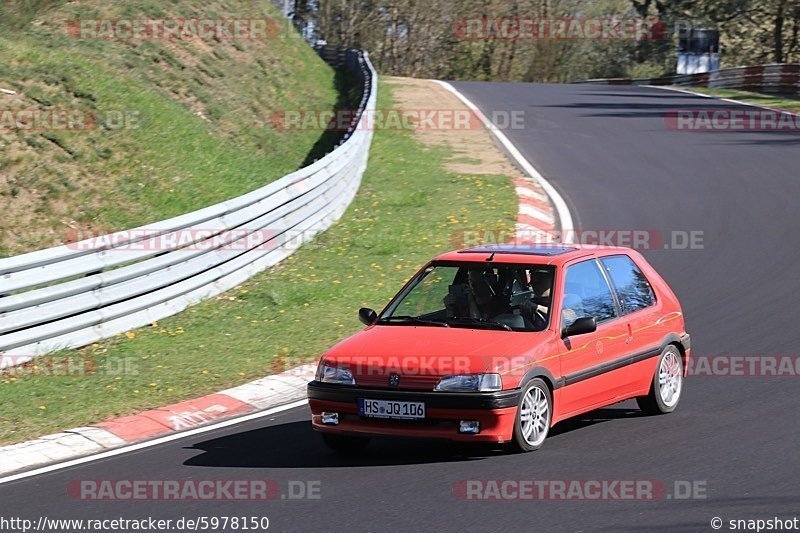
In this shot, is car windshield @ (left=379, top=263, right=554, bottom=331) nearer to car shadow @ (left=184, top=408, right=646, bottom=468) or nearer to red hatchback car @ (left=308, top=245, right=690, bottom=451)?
red hatchback car @ (left=308, top=245, right=690, bottom=451)

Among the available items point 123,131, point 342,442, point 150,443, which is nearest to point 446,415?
point 342,442

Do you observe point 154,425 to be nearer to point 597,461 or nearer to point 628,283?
point 597,461

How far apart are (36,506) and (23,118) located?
10.5 metres

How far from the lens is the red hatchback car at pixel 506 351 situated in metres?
7.63

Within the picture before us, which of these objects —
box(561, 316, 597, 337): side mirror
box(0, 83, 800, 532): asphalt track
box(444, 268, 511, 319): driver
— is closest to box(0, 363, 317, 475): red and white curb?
box(0, 83, 800, 532): asphalt track

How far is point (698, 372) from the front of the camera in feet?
34.6

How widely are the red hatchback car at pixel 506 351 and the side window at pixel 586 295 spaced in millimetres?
11

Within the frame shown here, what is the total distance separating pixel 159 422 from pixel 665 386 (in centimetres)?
413

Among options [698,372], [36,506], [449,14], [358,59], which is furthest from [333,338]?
[449,14]

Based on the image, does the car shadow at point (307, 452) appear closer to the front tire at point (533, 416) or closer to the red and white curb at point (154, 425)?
the front tire at point (533, 416)

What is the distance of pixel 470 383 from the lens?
25.0 ft

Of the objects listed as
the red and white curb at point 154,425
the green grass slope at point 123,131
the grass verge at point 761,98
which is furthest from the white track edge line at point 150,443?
the grass verge at point 761,98

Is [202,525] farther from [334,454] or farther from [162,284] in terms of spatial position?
[162,284]

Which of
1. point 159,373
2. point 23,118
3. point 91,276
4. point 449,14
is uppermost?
point 449,14
